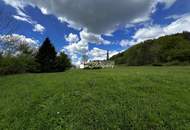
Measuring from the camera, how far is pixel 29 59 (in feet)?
90.4

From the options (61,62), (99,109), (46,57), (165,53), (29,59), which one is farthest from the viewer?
(165,53)

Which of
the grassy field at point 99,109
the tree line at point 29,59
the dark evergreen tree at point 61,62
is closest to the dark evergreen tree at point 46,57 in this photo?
the tree line at point 29,59

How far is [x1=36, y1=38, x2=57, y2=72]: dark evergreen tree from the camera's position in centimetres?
3125

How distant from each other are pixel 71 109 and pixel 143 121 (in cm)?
256

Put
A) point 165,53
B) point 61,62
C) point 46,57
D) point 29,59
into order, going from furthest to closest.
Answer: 1. point 165,53
2. point 61,62
3. point 46,57
4. point 29,59

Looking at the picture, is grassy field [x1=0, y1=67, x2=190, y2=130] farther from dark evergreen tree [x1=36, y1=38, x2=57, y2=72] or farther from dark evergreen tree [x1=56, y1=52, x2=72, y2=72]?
dark evergreen tree [x1=56, y1=52, x2=72, y2=72]

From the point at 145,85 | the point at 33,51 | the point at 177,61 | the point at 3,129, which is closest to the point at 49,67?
the point at 33,51

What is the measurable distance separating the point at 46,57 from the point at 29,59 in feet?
13.9

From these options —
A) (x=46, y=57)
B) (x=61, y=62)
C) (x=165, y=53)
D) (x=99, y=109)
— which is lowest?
(x=99, y=109)

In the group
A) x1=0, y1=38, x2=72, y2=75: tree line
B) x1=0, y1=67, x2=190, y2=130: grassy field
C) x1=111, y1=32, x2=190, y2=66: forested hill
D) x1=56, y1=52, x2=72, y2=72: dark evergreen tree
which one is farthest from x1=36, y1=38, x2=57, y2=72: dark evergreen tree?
x1=111, y1=32, x2=190, y2=66: forested hill

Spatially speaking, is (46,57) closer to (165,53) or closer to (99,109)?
(99,109)

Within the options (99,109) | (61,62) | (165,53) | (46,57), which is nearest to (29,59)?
(46,57)

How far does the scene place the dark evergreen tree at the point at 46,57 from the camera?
103 ft

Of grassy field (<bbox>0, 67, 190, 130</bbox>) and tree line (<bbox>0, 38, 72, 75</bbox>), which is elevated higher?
tree line (<bbox>0, 38, 72, 75</bbox>)
